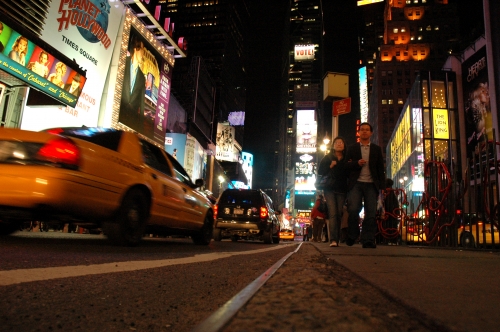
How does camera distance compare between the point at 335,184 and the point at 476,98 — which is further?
the point at 476,98

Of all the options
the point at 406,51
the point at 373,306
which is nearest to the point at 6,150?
the point at 373,306

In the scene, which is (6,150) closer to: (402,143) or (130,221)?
(130,221)

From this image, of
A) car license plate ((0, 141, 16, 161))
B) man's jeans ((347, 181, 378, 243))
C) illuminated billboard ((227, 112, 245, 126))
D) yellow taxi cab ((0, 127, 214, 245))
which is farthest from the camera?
illuminated billboard ((227, 112, 245, 126))

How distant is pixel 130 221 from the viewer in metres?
5.13

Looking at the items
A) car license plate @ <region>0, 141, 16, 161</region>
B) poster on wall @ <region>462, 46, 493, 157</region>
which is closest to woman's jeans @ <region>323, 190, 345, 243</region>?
car license plate @ <region>0, 141, 16, 161</region>

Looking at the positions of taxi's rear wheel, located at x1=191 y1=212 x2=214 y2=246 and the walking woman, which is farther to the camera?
taxi's rear wheel, located at x1=191 y1=212 x2=214 y2=246

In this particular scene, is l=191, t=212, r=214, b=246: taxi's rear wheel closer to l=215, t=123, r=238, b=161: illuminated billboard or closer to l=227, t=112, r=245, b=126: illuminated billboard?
l=215, t=123, r=238, b=161: illuminated billboard

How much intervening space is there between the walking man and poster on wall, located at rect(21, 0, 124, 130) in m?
10.6

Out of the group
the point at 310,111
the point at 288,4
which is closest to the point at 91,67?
the point at 310,111

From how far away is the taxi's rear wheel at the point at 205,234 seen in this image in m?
7.62

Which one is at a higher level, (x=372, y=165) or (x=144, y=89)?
(x=144, y=89)

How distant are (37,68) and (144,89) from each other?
10.1 m

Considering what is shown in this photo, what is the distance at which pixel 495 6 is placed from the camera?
30.1 metres

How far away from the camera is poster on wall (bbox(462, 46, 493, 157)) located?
115ft
